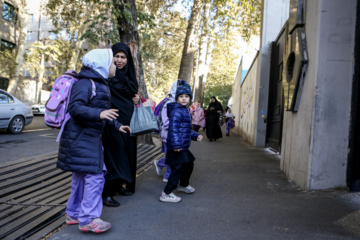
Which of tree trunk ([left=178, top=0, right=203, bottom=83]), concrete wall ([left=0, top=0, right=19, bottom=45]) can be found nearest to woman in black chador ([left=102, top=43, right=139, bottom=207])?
tree trunk ([left=178, top=0, right=203, bottom=83])

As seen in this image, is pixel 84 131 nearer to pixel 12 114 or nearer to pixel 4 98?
pixel 12 114

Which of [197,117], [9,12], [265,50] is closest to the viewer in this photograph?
[265,50]

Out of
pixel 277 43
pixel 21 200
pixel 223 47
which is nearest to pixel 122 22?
→ pixel 277 43

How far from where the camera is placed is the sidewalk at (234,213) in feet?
10.2

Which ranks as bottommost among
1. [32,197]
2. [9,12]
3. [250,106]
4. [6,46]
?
[32,197]

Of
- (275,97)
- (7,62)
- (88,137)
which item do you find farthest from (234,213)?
(7,62)

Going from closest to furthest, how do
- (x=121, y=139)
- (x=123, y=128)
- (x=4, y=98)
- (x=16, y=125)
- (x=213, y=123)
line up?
(x=123, y=128)
(x=121, y=139)
(x=4, y=98)
(x=16, y=125)
(x=213, y=123)

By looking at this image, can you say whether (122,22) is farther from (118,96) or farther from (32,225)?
(32,225)

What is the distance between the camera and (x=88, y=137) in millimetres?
3047

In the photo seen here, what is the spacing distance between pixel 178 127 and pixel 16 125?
9.56 metres

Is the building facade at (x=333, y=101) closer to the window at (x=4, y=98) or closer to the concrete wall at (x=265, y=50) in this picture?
the concrete wall at (x=265, y=50)

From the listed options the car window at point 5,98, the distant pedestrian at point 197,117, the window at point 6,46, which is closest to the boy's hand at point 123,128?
the car window at point 5,98

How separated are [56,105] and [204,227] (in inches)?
73.8

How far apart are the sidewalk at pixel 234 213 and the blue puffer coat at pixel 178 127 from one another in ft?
2.51
